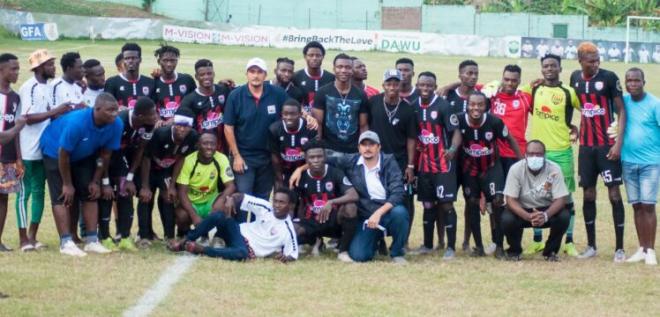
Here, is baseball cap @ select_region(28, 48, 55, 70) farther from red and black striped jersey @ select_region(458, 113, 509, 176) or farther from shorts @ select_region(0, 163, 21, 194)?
red and black striped jersey @ select_region(458, 113, 509, 176)

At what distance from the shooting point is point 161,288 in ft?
34.0

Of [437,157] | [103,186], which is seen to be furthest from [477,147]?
[103,186]

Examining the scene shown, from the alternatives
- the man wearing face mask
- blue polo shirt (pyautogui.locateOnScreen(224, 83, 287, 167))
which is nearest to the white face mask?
the man wearing face mask

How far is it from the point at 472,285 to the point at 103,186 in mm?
4133

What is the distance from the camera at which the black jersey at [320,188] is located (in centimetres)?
1237

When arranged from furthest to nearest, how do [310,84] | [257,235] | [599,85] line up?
[310,84] < [599,85] < [257,235]

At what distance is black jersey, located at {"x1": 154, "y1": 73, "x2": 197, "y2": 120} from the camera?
13.3 meters

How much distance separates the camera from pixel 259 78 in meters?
12.8

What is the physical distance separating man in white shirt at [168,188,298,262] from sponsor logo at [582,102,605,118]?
335 centimetres

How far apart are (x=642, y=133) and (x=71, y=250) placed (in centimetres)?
610

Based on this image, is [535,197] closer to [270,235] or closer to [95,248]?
[270,235]

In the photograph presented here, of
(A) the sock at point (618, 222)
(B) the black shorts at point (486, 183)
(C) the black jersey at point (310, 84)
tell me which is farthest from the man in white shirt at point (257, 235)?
(A) the sock at point (618, 222)

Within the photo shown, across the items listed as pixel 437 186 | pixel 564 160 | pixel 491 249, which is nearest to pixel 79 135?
pixel 437 186

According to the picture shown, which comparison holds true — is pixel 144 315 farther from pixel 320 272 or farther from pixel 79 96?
pixel 79 96
